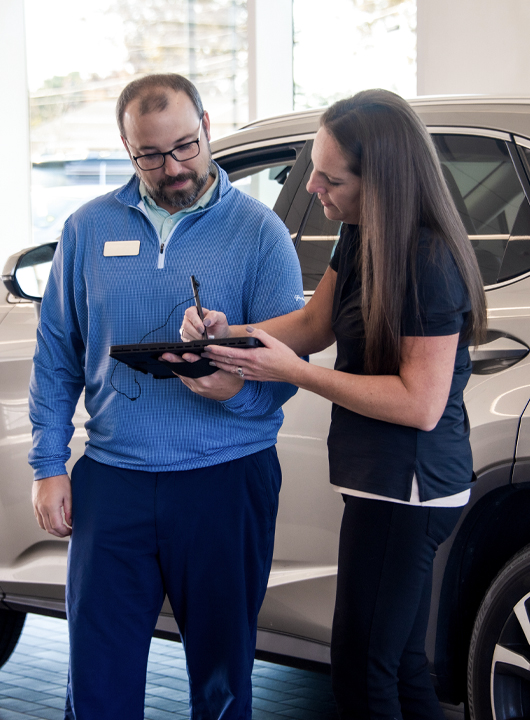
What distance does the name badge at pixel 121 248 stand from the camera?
1.59 m

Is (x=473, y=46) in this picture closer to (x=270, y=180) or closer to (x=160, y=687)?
(x=270, y=180)

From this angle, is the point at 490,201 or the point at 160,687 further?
the point at 160,687

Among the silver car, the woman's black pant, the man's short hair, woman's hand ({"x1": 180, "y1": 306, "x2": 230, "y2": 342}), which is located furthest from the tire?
the man's short hair

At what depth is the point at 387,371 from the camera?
4.81 ft

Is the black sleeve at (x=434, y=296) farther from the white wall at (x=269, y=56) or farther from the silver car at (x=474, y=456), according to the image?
the white wall at (x=269, y=56)

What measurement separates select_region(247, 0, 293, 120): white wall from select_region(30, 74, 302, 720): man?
4.46 meters

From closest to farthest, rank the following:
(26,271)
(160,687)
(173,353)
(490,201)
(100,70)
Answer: (173,353), (490,201), (26,271), (160,687), (100,70)

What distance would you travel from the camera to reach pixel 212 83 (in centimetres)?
675

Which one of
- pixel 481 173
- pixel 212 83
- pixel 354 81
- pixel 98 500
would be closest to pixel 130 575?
pixel 98 500

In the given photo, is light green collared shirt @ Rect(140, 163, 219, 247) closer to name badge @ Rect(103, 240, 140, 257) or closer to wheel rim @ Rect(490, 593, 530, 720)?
name badge @ Rect(103, 240, 140, 257)

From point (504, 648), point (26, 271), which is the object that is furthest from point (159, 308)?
point (504, 648)

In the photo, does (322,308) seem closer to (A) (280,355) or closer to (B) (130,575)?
(A) (280,355)

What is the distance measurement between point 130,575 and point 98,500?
163 mm

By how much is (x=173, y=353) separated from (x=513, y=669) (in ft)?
3.49
